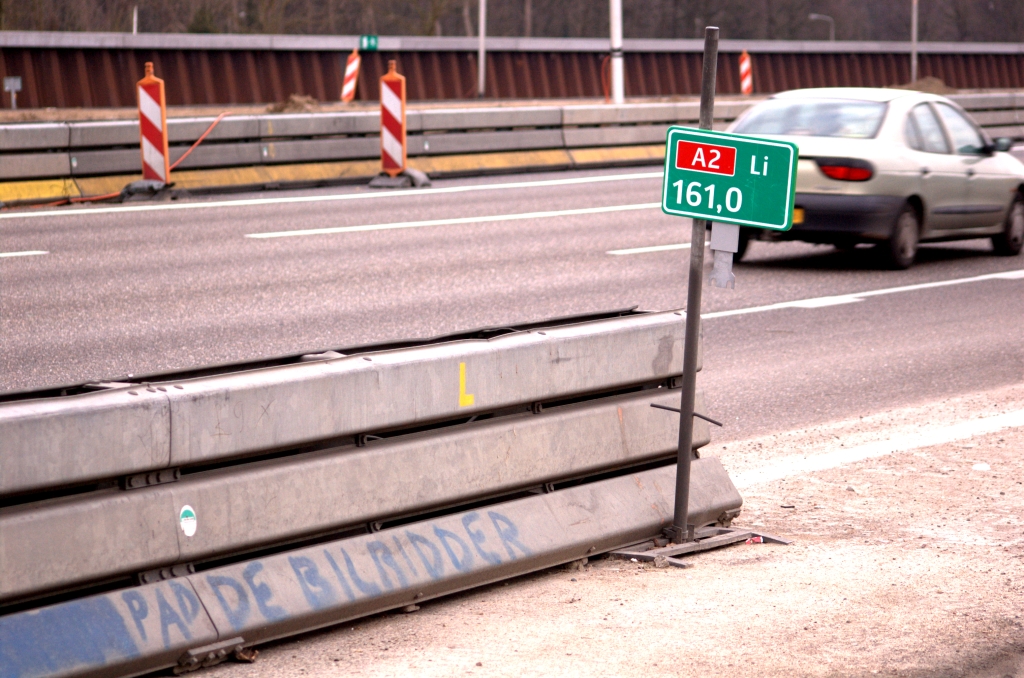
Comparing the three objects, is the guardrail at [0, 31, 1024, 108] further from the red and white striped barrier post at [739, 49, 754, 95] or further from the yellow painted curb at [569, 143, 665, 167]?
the yellow painted curb at [569, 143, 665, 167]

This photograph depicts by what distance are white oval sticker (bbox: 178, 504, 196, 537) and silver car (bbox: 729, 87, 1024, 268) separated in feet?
28.3

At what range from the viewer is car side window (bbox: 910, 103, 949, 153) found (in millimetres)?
12477

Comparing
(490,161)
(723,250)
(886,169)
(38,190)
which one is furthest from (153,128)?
(723,250)

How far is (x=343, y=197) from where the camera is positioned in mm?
16891

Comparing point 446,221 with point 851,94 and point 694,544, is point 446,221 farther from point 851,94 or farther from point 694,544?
point 694,544

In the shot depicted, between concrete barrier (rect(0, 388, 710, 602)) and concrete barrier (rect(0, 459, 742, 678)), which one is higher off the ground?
concrete barrier (rect(0, 388, 710, 602))

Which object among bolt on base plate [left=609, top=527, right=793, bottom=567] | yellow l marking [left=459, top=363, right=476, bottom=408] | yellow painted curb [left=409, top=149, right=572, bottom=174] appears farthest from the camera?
yellow painted curb [left=409, top=149, right=572, bottom=174]

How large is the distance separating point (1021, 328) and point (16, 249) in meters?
8.89

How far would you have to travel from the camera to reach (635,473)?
16.4 feet

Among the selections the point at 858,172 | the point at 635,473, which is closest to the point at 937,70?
the point at 858,172

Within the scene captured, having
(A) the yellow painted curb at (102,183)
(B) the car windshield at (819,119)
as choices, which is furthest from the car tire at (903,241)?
(A) the yellow painted curb at (102,183)

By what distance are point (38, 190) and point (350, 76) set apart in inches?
754

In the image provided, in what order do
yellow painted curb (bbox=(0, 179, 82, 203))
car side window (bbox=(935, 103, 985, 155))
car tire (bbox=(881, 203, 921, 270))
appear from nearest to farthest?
car tire (bbox=(881, 203, 921, 270)) < car side window (bbox=(935, 103, 985, 155)) < yellow painted curb (bbox=(0, 179, 82, 203))

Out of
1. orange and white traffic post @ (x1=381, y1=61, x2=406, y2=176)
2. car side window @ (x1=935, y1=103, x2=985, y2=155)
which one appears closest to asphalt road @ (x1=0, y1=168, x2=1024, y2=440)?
car side window @ (x1=935, y1=103, x2=985, y2=155)
